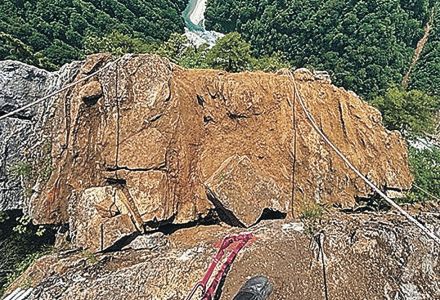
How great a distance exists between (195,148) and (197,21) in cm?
5298

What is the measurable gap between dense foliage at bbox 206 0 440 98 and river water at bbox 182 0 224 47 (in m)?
1.95

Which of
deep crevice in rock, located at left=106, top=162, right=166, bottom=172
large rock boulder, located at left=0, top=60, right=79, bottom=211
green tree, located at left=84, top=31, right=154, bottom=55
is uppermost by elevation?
green tree, located at left=84, top=31, right=154, bottom=55

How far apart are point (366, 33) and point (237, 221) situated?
147 feet

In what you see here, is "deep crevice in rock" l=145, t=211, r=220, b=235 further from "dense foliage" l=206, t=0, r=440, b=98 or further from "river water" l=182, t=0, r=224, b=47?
"river water" l=182, t=0, r=224, b=47

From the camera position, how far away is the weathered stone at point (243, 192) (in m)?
9.95

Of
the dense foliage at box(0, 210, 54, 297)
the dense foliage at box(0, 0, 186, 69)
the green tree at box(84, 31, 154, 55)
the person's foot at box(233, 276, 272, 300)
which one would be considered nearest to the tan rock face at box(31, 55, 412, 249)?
the dense foliage at box(0, 210, 54, 297)

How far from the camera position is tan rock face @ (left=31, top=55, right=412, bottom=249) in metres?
10.2

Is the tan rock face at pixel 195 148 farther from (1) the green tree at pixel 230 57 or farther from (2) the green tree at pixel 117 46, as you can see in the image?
(2) the green tree at pixel 117 46

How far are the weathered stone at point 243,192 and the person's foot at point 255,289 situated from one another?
6.34 ft

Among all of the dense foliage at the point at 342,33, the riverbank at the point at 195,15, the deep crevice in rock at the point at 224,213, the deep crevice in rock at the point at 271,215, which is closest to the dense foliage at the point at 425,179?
the deep crevice in rock at the point at 271,215

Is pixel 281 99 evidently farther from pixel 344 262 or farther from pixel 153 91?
pixel 344 262

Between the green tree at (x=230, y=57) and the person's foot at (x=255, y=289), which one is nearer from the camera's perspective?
the person's foot at (x=255, y=289)

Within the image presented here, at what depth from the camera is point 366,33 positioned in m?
48.2

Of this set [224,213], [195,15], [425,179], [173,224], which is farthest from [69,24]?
[425,179]
